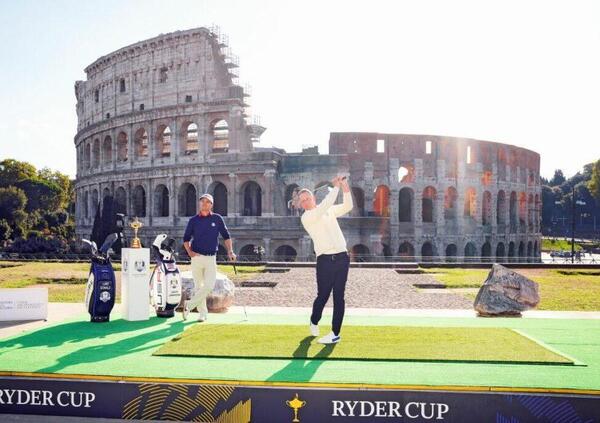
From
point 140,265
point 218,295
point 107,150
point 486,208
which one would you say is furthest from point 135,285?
point 107,150

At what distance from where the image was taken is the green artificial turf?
209 inches

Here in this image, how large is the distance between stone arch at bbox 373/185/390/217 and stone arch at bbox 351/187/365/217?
1201mm

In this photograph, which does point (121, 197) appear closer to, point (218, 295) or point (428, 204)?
point (428, 204)

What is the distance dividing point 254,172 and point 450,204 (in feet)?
51.7

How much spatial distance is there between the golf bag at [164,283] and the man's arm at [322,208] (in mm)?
2907

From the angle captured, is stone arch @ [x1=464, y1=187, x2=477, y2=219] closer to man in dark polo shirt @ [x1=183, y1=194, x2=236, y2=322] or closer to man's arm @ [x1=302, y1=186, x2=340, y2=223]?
man in dark polo shirt @ [x1=183, y1=194, x2=236, y2=322]

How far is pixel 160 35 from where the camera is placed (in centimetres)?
4059

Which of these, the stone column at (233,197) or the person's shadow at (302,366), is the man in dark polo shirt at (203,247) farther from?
the stone column at (233,197)

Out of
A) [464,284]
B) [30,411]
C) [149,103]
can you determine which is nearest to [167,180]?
[149,103]

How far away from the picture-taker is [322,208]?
6039 mm

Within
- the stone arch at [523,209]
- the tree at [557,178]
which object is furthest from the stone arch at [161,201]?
the tree at [557,178]

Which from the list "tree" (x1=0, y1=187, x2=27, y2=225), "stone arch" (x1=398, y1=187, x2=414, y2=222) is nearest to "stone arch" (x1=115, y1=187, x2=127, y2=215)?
"stone arch" (x1=398, y1=187, x2=414, y2=222)

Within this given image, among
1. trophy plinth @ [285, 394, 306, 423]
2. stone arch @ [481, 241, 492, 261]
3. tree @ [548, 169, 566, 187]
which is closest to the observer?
trophy plinth @ [285, 394, 306, 423]

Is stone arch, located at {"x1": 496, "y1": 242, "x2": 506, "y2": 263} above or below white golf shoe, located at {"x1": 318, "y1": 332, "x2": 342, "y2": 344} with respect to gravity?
below
